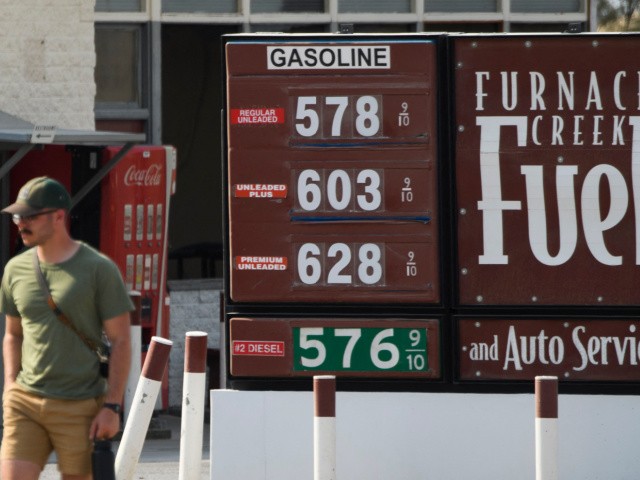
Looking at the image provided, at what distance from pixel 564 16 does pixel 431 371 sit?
301 inches

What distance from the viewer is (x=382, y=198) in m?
8.77

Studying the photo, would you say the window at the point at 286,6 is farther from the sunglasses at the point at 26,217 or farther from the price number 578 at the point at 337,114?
the sunglasses at the point at 26,217

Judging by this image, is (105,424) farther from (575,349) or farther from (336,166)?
(575,349)

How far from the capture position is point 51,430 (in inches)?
264

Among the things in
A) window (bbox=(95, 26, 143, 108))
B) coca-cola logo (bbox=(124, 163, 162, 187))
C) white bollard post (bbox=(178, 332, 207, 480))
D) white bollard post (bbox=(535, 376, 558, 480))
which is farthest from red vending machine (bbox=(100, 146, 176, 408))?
white bollard post (bbox=(535, 376, 558, 480))

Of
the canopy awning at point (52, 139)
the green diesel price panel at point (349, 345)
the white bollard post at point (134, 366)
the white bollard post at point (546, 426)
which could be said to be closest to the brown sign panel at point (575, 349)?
the green diesel price panel at point (349, 345)

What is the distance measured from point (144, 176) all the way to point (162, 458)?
2.75 metres

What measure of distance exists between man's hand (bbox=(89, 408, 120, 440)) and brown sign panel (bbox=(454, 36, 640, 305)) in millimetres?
2882

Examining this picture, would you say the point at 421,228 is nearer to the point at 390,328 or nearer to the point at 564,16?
the point at 390,328

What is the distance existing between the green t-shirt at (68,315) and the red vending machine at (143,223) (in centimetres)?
640

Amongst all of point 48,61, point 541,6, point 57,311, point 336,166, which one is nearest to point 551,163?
point 336,166

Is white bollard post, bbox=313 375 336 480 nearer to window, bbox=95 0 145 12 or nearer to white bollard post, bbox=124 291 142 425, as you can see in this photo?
white bollard post, bbox=124 291 142 425

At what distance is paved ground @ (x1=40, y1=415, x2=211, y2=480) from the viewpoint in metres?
10.5

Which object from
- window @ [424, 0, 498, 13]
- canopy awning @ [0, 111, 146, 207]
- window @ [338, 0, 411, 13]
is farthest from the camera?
window @ [424, 0, 498, 13]
